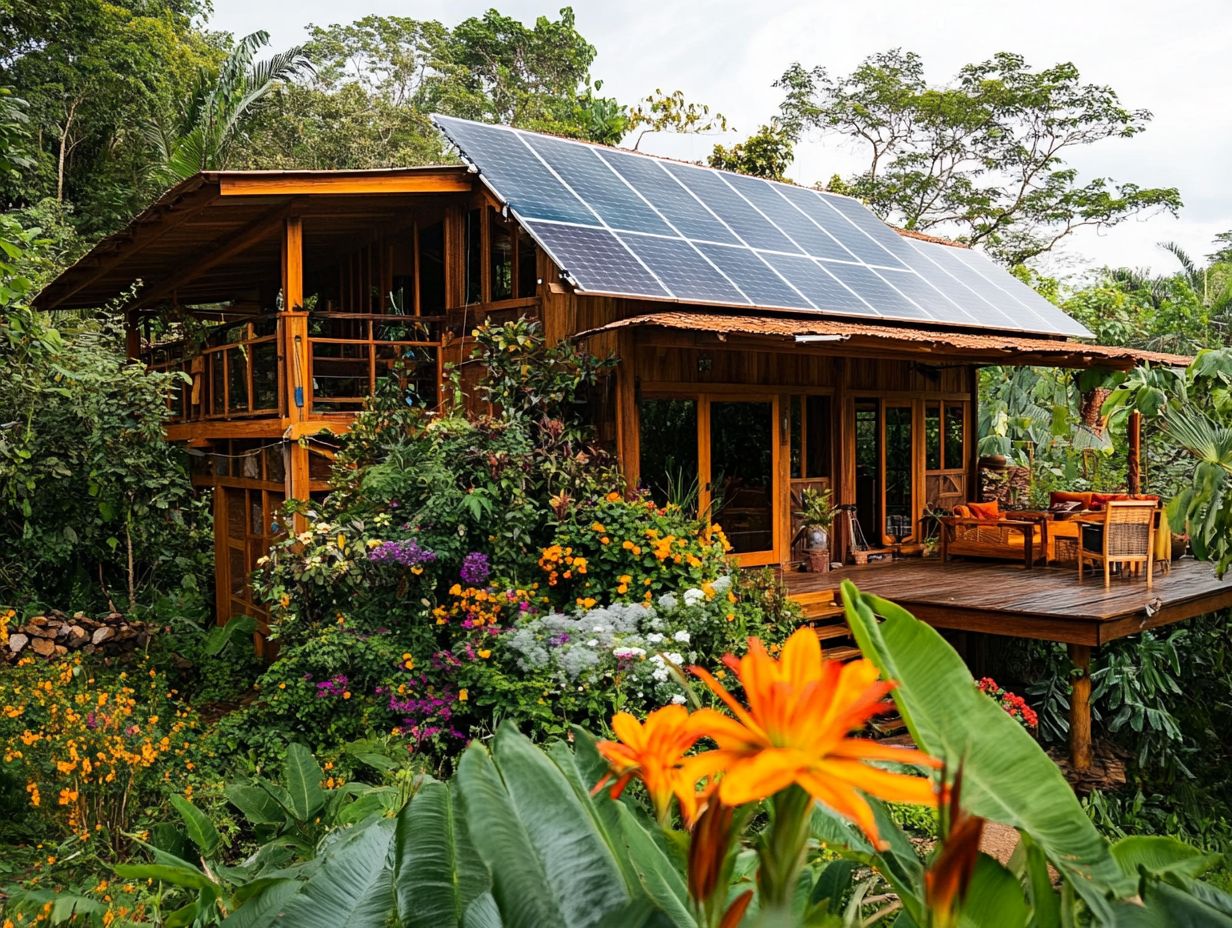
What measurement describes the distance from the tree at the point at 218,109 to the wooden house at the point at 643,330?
4.92 meters

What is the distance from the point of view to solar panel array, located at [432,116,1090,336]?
31.8 ft

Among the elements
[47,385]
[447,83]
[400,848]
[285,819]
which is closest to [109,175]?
[447,83]

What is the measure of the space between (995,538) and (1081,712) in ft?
12.0

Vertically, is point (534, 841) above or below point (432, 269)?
below

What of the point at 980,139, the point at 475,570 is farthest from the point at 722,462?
the point at 980,139

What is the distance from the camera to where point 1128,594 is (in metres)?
9.20

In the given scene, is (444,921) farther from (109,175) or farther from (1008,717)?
(109,175)

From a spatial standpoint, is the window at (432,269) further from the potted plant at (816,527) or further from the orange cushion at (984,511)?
the orange cushion at (984,511)

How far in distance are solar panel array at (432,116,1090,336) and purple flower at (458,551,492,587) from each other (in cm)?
250

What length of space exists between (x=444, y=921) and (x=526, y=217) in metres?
8.73

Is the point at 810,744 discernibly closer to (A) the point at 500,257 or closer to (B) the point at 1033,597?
(B) the point at 1033,597

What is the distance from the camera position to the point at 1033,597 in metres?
9.12

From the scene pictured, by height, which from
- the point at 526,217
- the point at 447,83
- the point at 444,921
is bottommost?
the point at 444,921

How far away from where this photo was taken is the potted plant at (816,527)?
1114cm
